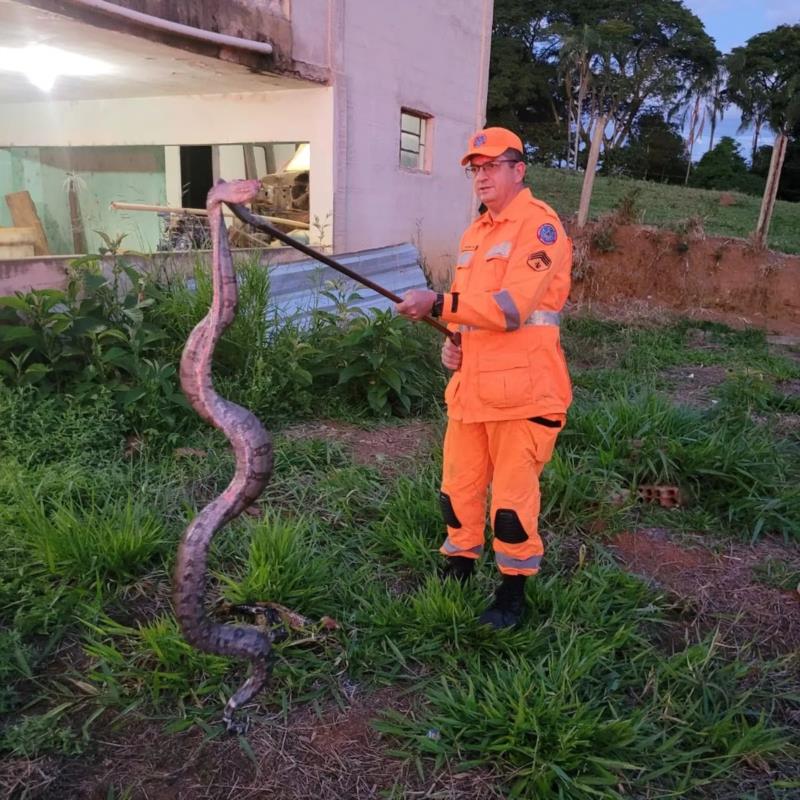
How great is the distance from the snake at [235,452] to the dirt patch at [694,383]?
14.4 feet

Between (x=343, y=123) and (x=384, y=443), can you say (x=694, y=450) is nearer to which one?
(x=384, y=443)

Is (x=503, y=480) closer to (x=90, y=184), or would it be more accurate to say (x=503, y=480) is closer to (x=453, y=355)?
(x=453, y=355)

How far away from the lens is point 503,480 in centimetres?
271

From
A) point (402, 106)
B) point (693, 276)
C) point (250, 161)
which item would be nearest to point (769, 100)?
point (693, 276)

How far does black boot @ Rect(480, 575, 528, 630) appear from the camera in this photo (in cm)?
278

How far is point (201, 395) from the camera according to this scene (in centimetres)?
201

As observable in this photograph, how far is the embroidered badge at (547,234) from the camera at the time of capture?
8.44 feet

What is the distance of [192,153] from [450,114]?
11.4ft

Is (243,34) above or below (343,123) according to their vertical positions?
above

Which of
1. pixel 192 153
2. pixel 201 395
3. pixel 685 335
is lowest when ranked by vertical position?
pixel 685 335

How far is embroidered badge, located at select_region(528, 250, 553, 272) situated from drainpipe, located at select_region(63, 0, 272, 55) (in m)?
4.36

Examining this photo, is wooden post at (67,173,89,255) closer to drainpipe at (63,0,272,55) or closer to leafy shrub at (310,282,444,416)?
drainpipe at (63,0,272,55)

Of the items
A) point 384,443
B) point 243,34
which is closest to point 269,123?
point 243,34

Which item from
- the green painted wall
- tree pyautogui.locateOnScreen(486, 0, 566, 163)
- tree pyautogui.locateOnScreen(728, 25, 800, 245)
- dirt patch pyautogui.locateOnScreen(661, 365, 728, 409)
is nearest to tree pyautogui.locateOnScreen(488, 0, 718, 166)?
tree pyautogui.locateOnScreen(486, 0, 566, 163)
